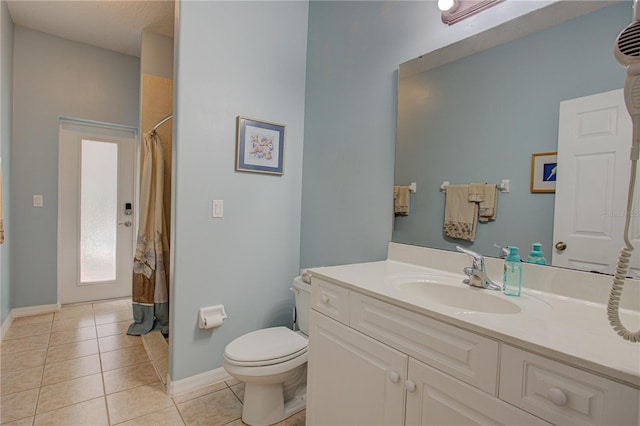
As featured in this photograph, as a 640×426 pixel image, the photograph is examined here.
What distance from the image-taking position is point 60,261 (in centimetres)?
330

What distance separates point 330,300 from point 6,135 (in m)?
3.28

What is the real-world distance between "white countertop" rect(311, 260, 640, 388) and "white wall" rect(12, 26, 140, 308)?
3412mm

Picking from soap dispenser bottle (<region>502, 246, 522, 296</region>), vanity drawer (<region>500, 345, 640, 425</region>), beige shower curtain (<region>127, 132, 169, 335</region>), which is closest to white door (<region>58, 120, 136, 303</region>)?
beige shower curtain (<region>127, 132, 169, 335</region>)

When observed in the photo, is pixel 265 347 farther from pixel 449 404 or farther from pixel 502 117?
pixel 502 117

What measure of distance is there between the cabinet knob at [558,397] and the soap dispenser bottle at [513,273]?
1.59ft

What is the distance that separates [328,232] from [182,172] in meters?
1.00

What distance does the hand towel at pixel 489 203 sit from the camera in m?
1.31

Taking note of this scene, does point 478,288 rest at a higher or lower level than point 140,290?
higher

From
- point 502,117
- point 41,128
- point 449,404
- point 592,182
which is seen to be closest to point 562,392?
point 449,404

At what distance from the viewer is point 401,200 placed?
1.68m

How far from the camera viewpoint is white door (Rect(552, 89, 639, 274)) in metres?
0.99

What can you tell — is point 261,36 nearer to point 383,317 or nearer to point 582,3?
point 582,3

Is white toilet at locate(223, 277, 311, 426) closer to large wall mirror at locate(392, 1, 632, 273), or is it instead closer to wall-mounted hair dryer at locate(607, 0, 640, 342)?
large wall mirror at locate(392, 1, 632, 273)

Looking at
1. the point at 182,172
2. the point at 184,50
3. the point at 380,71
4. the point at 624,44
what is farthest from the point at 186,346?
the point at 624,44
